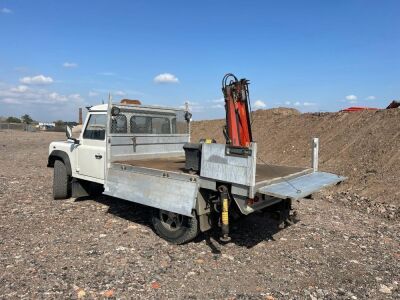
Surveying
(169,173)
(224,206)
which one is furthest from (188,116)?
(224,206)

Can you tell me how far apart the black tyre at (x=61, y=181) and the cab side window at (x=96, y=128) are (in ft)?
3.45

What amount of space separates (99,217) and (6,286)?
2.88 metres

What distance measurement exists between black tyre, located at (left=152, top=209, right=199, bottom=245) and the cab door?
154cm

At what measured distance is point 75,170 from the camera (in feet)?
25.1

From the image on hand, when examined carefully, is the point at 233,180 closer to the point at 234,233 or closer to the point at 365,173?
the point at 234,233

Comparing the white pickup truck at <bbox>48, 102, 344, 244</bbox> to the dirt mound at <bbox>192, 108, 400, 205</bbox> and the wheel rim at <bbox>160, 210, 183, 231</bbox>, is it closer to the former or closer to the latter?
the wheel rim at <bbox>160, 210, 183, 231</bbox>

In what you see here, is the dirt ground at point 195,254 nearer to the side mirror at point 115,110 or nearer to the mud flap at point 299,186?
the mud flap at point 299,186

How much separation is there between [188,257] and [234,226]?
1602mm

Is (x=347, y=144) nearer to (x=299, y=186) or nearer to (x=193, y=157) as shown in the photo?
(x=299, y=186)

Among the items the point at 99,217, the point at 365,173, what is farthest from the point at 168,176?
the point at 365,173

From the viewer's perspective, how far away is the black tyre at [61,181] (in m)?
8.02

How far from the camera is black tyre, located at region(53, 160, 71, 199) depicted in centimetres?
802

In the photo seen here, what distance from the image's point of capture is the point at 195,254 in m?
5.50

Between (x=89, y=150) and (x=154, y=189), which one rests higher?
(x=89, y=150)
